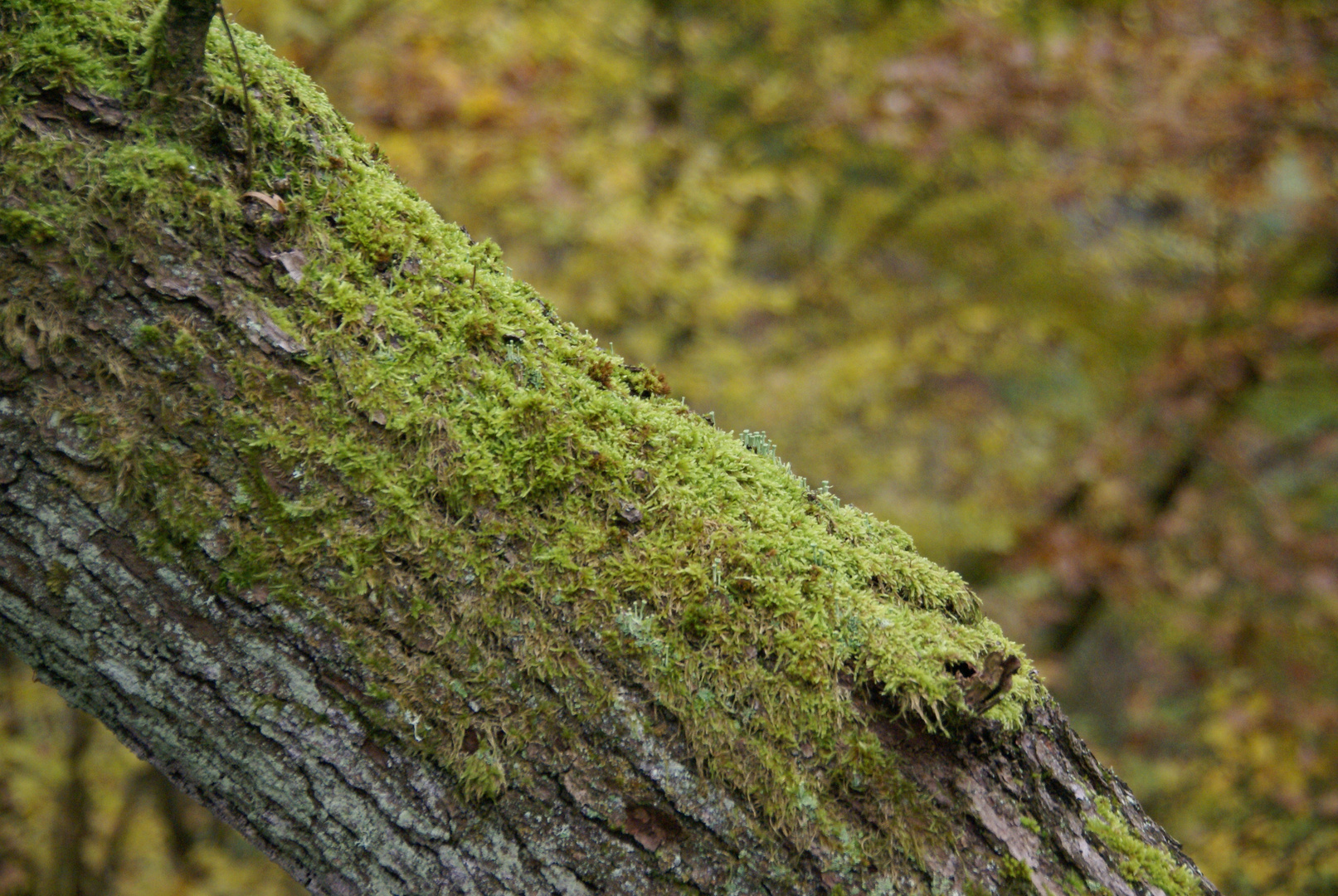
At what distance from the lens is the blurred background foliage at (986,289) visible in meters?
4.93

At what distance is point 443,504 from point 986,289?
24.1ft

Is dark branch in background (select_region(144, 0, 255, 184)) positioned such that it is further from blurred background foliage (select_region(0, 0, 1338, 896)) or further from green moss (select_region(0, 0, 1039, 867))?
blurred background foliage (select_region(0, 0, 1338, 896))

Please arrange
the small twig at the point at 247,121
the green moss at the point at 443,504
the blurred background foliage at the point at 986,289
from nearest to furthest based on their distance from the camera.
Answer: the green moss at the point at 443,504 → the small twig at the point at 247,121 → the blurred background foliage at the point at 986,289

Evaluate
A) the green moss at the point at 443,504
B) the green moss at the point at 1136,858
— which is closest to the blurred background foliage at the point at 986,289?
the green moss at the point at 443,504

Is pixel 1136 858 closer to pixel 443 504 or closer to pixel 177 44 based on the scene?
pixel 443 504

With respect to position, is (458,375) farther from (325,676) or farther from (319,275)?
(325,676)

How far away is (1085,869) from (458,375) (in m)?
1.33

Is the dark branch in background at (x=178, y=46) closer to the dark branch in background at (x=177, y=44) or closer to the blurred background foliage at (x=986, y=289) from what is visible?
the dark branch in background at (x=177, y=44)

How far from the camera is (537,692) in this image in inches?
50.3

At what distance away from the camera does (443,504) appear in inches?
52.4


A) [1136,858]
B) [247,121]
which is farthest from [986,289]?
[247,121]

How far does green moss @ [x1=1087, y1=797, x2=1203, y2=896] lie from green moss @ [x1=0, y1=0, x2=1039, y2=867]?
24cm

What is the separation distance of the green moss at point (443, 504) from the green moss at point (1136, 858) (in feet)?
0.79

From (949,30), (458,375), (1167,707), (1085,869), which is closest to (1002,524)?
(1167,707)
